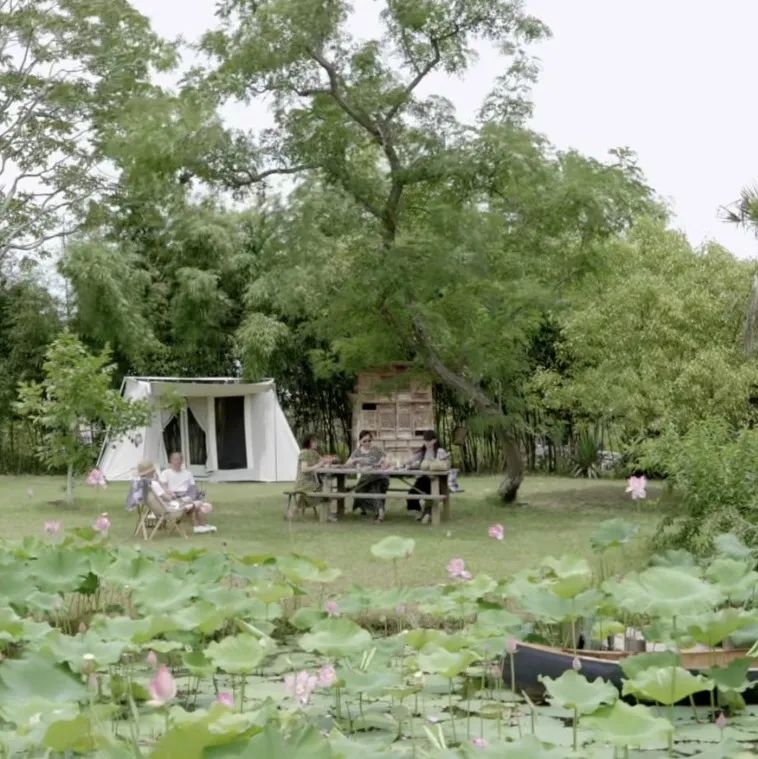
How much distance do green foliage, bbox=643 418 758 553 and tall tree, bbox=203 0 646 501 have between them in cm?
412

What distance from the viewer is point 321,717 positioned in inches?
128

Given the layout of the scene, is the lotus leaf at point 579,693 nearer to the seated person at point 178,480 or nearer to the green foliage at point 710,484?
the green foliage at point 710,484

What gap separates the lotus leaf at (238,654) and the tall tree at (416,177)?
845cm

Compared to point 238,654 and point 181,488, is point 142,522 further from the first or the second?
point 238,654

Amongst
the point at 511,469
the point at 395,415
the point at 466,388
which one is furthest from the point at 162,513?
the point at 395,415

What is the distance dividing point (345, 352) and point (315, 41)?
10.8 feet

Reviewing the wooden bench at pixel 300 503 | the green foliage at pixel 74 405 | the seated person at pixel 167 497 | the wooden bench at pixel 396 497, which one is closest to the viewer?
the seated person at pixel 167 497

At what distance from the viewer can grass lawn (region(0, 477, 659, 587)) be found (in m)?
8.16

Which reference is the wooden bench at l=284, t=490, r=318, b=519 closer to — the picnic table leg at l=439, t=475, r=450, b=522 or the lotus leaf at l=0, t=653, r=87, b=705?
the picnic table leg at l=439, t=475, r=450, b=522

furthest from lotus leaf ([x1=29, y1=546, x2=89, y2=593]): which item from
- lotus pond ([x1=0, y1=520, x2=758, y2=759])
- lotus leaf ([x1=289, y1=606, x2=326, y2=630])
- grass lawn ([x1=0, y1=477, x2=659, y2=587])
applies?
grass lawn ([x1=0, y1=477, x2=659, y2=587])

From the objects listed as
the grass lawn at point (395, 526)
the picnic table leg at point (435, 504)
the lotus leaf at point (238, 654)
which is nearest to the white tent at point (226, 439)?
the grass lawn at point (395, 526)

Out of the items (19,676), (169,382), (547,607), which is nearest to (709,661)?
(547,607)

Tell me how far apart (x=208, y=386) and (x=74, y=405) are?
202 inches

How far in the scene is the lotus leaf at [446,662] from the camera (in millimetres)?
3078
